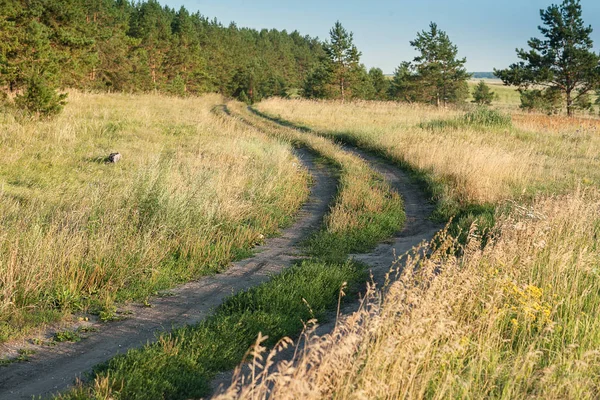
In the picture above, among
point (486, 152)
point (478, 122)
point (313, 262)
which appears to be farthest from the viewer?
point (478, 122)

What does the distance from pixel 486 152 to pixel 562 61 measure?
78.6 ft

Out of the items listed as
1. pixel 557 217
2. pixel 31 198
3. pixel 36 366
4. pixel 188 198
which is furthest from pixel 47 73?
pixel 557 217

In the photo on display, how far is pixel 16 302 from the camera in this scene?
545cm

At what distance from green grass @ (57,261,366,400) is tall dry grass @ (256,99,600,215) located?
3781 mm

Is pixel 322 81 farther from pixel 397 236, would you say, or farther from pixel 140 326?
pixel 140 326

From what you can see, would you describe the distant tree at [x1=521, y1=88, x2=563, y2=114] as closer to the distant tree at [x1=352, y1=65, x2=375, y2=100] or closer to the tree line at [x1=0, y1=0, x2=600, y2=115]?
the tree line at [x1=0, y1=0, x2=600, y2=115]

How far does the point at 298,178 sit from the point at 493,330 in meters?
9.61

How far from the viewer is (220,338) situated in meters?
4.87

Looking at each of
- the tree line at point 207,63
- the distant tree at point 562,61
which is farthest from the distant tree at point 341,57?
the distant tree at point 562,61

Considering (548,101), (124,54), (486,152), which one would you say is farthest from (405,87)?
(486,152)

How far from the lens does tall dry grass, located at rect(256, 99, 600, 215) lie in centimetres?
1174

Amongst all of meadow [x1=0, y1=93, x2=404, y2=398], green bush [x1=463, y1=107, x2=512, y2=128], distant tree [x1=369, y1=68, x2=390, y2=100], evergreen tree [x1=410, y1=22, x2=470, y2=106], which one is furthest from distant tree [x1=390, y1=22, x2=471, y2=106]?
meadow [x1=0, y1=93, x2=404, y2=398]

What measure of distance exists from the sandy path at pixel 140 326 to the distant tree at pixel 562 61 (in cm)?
3050

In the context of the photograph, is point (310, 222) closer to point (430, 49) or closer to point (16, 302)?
point (16, 302)
